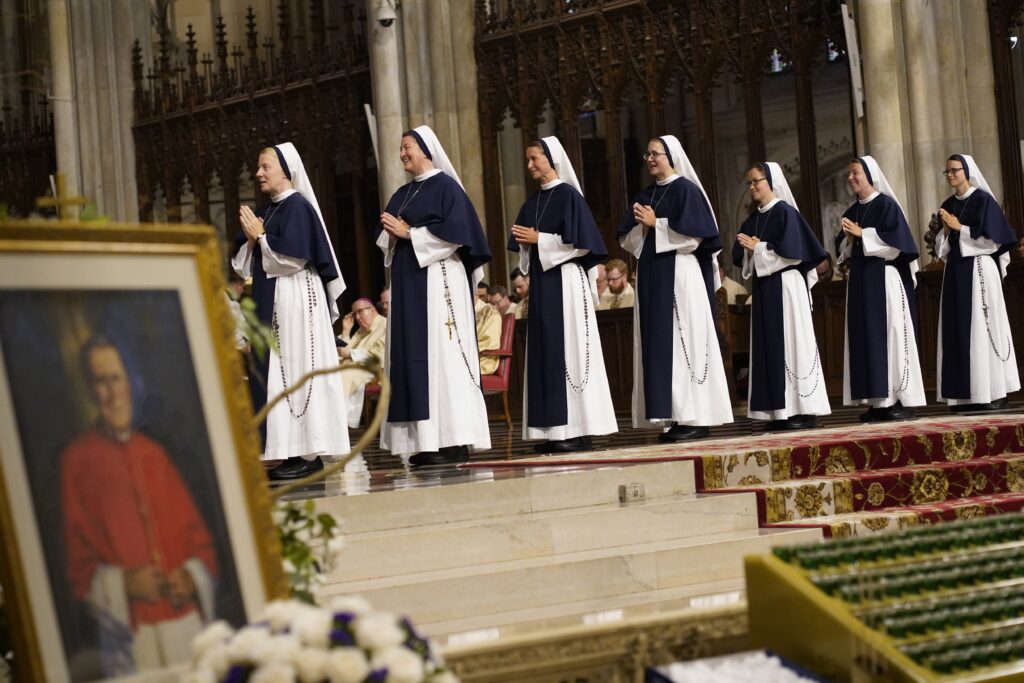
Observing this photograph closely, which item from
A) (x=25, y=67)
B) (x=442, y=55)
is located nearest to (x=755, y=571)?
(x=442, y=55)

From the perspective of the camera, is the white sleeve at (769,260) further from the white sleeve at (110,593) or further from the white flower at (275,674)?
the white flower at (275,674)

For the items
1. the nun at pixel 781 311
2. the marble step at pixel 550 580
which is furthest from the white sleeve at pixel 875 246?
the marble step at pixel 550 580

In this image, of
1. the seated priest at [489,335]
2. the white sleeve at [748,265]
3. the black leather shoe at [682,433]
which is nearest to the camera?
the black leather shoe at [682,433]

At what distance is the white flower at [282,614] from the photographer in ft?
9.64

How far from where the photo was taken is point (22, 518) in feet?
9.78

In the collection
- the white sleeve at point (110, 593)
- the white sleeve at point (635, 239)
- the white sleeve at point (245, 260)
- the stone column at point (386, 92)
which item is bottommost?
the white sleeve at point (110, 593)

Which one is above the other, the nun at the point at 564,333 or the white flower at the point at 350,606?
the nun at the point at 564,333

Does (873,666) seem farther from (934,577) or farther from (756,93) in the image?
(756,93)

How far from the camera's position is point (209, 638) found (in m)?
2.91

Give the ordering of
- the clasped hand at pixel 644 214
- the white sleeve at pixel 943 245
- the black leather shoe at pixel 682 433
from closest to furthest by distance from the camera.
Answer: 1. the black leather shoe at pixel 682 433
2. the clasped hand at pixel 644 214
3. the white sleeve at pixel 943 245

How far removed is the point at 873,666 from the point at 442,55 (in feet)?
41.4

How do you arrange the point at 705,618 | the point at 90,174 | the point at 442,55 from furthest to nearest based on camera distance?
1. the point at 90,174
2. the point at 442,55
3. the point at 705,618

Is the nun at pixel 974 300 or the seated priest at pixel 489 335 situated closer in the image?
the nun at pixel 974 300

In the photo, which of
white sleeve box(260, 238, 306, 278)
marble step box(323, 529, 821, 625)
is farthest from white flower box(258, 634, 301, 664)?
white sleeve box(260, 238, 306, 278)
